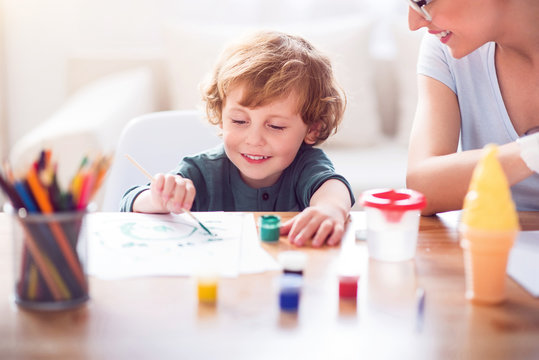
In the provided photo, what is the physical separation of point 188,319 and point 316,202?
1.73 ft

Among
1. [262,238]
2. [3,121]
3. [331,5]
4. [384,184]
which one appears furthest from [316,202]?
[3,121]

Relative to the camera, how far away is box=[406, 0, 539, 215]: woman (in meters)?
1.25

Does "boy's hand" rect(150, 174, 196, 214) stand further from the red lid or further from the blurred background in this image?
the blurred background

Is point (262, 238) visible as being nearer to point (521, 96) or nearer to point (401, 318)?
point (401, 318)

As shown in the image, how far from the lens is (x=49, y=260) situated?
0.71 meters

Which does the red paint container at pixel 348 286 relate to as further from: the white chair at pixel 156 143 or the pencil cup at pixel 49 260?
the white chair at pixel 156 143

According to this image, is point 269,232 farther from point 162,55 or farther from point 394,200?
point 162,55

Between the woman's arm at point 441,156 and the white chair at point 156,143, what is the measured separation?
486 mm

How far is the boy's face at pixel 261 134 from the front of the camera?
4.27 feet

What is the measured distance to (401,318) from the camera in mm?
723

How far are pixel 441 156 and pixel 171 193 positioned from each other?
1.59 feet

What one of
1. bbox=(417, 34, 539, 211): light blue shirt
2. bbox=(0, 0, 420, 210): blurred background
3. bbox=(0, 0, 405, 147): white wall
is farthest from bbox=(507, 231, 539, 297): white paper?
bbox=(0, 0, 405, 147): white wall

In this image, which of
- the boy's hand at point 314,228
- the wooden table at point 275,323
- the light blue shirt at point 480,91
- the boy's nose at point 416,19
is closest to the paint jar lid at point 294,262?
the wooden table at point 275,323

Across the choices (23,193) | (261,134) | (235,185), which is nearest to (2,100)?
(235,185)
